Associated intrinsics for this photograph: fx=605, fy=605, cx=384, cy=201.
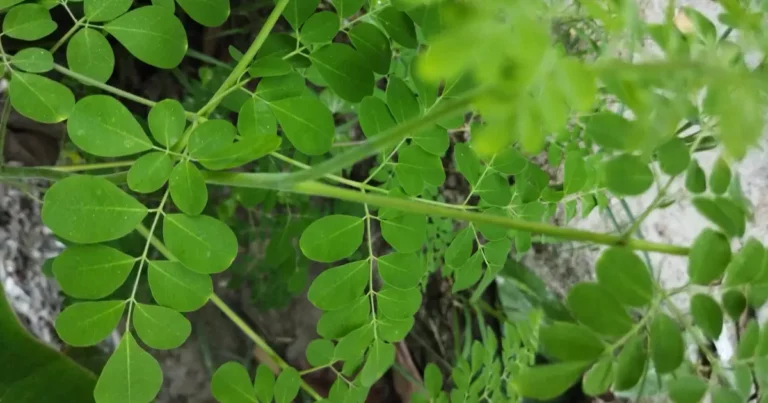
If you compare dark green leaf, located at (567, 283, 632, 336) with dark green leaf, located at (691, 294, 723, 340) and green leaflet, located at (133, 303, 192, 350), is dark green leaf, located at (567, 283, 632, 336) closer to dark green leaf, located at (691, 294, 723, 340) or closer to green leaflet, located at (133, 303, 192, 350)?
dark green leaf, located at (691, 294, 723, 340)

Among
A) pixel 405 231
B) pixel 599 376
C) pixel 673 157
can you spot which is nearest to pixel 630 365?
pixel 599 376

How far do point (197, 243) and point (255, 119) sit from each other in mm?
108

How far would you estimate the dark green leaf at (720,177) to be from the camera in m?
0.36

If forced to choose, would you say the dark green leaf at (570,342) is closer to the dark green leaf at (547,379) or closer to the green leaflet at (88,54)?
the dark green leaf at (547,379)

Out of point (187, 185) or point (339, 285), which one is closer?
point (187, 185)

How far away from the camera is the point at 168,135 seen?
429 millimetres

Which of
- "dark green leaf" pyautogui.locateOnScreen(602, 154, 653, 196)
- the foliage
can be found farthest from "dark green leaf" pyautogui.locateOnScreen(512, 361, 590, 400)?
"dark green leaf" pyautogui.locateOnScreen(602, 154, 653, 196)

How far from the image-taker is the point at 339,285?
0.52 metres

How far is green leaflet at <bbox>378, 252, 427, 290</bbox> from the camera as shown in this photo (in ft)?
1.75

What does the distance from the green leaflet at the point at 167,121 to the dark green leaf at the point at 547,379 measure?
284 millimetres

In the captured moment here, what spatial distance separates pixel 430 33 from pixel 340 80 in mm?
82

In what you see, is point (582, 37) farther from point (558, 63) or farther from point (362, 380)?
point (558, 63)

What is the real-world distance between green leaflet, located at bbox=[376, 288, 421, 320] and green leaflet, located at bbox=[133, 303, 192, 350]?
6.7 inches

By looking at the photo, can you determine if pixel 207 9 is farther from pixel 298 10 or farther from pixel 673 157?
pixel 673 157
